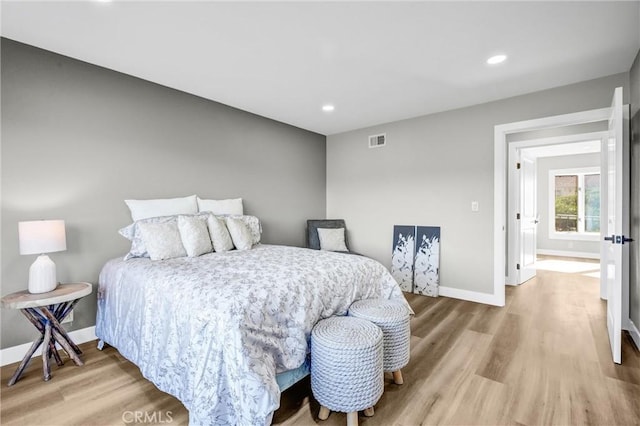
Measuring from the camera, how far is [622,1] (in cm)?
186

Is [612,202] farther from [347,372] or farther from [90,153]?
[90,153]

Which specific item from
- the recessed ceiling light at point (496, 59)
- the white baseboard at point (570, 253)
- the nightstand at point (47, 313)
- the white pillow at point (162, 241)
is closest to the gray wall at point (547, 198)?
the white baseboard at point (570, 253)

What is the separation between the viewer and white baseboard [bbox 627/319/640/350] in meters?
2.53

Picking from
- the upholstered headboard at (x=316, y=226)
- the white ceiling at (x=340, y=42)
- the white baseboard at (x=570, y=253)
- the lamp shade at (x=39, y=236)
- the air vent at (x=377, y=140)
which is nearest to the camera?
the white ceiling at (x=340, y=42)

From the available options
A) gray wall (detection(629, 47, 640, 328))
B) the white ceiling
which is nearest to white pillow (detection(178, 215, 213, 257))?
the white ceiling

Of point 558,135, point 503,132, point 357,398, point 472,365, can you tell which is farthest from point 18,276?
point 558,135

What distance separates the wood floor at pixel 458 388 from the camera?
5.63ft

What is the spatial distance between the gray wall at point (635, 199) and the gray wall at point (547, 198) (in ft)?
16.7

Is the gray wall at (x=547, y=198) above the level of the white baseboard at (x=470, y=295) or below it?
above

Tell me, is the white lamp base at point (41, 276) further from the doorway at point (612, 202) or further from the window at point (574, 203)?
the window at point (574, 203)

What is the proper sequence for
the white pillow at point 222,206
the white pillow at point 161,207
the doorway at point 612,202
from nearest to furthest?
1. the doorway at point 612,202
2. the white pillow at point 161,207
3. the white pillow at point 222,206

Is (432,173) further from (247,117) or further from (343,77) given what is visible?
(247,117)

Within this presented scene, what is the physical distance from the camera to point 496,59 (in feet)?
8.51

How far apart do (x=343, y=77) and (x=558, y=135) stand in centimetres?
345
